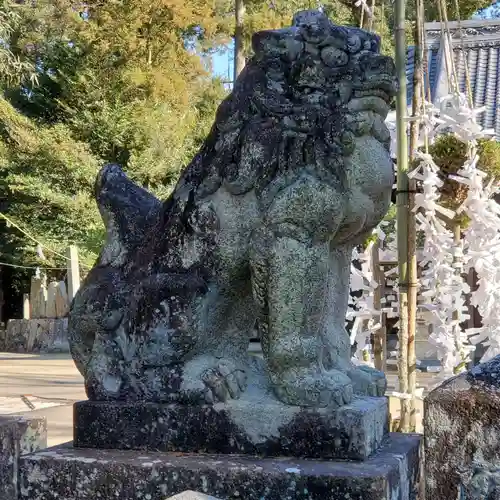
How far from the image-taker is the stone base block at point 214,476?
187 cm

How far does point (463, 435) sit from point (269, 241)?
0.70m

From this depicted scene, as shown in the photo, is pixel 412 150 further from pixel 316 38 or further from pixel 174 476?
pixel 174 476

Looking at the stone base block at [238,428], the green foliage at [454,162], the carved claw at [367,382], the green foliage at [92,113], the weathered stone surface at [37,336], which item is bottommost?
the weathered stone surface at [37,336]

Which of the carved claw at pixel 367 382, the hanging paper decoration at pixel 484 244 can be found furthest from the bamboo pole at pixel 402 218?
the carved claw at pixel 367 382

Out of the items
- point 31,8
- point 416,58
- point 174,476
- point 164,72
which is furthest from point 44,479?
point 31,8

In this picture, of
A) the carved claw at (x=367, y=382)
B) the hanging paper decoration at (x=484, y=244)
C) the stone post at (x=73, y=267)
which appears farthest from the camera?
the stone post at (x=73, y=267)

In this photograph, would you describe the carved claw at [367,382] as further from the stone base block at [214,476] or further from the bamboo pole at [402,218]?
the bamboo pole at [402,218]

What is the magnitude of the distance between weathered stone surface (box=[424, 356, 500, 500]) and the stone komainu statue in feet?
1.18

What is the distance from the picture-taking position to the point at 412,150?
4180 mm

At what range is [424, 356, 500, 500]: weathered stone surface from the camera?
1624mm

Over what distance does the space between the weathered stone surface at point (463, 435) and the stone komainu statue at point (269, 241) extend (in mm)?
361

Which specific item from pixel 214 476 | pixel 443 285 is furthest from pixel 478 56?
pixel 214 476

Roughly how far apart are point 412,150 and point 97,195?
7.15 feet

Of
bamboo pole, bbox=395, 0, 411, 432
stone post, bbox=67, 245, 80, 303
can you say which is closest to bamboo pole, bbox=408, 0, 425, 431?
bamboo pole, bbox=395, 0, 411, 432
